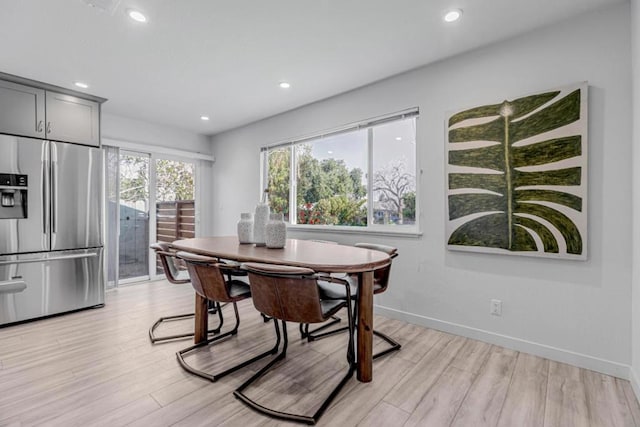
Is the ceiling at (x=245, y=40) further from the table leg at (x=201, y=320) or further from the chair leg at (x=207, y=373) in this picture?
the chair leg at (x=207, y=373)

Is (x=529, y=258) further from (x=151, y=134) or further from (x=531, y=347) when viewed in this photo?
(x=151, y=134)

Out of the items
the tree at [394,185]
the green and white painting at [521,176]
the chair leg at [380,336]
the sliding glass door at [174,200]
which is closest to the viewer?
the green and white painting at [521,176]

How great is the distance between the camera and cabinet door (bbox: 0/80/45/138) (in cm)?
298

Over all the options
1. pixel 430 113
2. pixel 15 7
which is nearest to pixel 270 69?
pixel 430 113

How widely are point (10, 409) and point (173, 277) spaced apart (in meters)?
1.21

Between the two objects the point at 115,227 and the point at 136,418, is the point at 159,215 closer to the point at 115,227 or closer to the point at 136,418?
the point at 115,227

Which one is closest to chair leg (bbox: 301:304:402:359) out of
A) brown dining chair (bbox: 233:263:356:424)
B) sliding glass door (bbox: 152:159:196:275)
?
brown dining chair (bbox: 233:263:356:424)

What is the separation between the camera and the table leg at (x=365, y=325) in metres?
1.94

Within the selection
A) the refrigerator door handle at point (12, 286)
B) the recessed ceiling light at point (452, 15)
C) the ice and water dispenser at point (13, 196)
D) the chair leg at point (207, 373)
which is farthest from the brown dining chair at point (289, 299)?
the ice and water dispenser at point (13, 196)

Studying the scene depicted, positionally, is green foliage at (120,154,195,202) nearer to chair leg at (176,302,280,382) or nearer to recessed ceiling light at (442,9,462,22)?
chair leg at (176,302,280,382)

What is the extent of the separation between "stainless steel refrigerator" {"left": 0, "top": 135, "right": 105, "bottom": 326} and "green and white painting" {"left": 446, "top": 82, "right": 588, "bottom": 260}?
151 inches

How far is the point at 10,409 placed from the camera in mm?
1693

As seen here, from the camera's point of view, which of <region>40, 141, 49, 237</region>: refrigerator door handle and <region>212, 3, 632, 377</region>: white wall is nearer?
<region>212, 3, 632, 377</region>: white wall

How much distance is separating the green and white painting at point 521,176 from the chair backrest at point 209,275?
6.39 ft
